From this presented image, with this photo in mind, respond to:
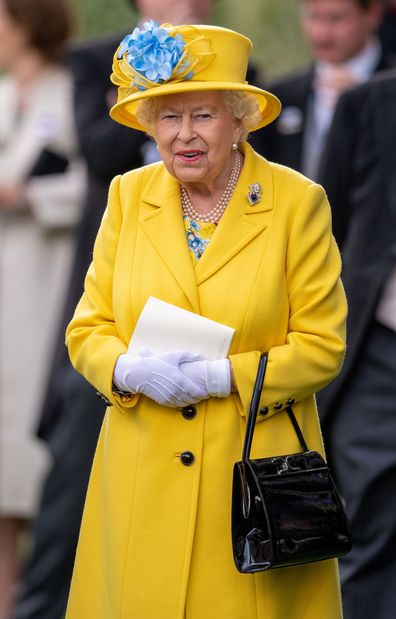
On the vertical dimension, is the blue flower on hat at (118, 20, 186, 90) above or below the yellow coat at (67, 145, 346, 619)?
above

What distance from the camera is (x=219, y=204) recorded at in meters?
4.16

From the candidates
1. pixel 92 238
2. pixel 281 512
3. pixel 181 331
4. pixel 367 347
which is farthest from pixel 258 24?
pixel 281 512

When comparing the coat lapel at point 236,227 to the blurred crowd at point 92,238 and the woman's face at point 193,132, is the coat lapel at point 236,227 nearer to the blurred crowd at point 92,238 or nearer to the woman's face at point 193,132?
the woman's face at point 193,132

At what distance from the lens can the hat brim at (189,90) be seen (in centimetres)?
390

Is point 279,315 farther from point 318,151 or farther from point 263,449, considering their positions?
point 318,151

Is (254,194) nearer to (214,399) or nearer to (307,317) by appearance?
(307,317)

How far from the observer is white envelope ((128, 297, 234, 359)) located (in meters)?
3.99

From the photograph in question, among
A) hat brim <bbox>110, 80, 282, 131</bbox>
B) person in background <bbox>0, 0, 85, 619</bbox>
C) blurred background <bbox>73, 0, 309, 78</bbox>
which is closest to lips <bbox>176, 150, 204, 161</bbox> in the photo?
hat brim <bbox>110, 80, 282, 131</bbox>

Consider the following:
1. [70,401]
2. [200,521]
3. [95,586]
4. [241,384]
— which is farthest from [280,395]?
[70,401]

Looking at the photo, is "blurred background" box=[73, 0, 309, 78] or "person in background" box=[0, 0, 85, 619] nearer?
"person in background" box=[0, 0, 85, 619]

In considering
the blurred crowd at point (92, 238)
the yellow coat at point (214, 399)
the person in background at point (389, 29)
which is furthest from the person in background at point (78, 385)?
the yellow coat at point (214, 399)

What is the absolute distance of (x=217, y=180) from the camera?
4.14 meters

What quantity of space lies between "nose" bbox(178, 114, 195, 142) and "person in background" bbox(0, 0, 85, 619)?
2.91 m

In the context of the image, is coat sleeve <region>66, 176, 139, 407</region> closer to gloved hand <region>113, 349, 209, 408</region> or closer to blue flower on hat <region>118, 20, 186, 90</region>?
gloved hand <region>113, 349, 209, 408</region>
